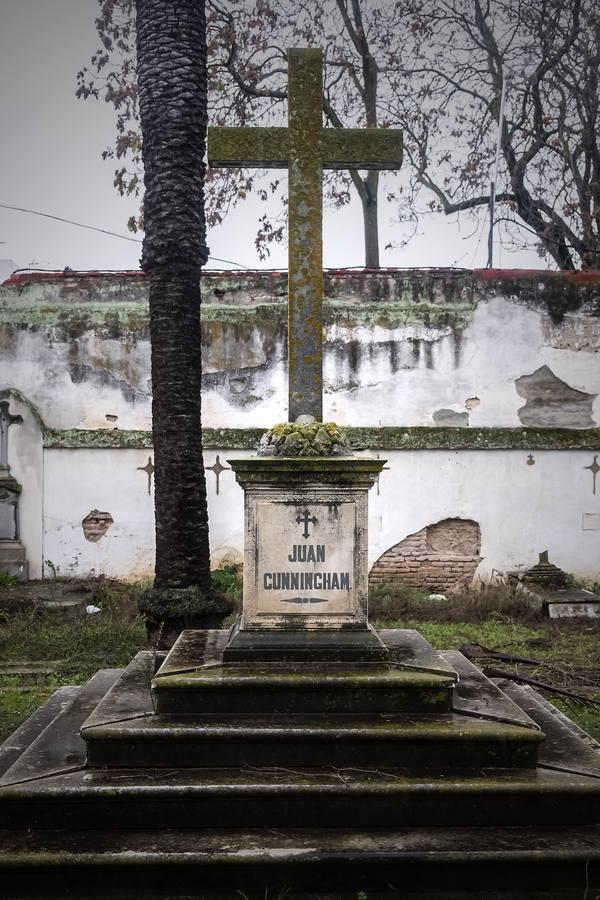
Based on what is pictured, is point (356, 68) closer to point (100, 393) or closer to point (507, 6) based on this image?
point (507, 6)

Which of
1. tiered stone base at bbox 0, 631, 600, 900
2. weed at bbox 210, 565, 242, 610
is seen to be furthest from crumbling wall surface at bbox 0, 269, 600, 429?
tiered stone base at bbox 0, 631, 600, 900

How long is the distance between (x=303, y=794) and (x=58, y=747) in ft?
4.36

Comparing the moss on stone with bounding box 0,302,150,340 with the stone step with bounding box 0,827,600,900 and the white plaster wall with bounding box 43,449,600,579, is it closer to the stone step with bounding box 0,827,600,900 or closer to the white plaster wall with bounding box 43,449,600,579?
the white plaster wall with bounding box 43,449,600,579

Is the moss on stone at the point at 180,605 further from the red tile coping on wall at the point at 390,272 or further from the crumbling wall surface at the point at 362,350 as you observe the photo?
the red tile coping on wall at the point at 390,272

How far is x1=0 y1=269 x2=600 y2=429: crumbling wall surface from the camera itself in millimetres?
10930

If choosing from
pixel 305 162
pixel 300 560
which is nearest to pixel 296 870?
pixel 300 560

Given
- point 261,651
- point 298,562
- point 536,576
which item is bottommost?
point 536,576

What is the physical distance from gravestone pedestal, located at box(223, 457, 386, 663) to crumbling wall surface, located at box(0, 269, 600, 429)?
243 inches

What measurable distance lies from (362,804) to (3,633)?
5.34 meters

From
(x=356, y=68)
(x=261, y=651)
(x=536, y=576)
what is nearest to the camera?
(x=261, y=651)

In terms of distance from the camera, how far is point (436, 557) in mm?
10859

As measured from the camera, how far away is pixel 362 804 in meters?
3.90

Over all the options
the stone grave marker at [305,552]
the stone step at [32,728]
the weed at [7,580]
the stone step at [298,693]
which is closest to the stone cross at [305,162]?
the stone grave marker at [305,552]

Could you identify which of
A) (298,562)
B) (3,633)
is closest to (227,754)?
(298,562)
